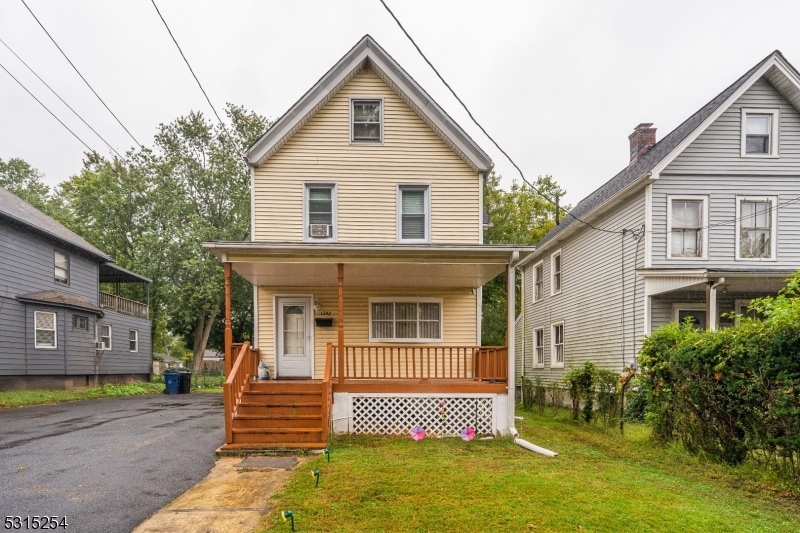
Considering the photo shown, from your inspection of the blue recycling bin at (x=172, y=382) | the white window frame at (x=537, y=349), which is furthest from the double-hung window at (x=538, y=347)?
the blue recycling bin at (x=172, y=382)

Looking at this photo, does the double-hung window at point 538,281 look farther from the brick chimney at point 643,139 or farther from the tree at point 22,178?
the tree at point 22,178

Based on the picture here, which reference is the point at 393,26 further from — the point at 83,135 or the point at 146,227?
the point at 146,227

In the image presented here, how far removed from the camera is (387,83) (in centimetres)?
1209

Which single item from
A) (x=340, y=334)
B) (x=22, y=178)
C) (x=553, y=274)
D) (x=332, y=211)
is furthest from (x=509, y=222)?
(x=22, y=178)

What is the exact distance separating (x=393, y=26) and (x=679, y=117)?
5236 centimetres

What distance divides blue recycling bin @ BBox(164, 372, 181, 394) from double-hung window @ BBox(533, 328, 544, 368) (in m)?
15.0

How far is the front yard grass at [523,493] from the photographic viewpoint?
4258 millimetres

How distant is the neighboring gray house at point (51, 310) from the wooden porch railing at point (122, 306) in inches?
2.6

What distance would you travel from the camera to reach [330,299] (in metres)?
11.6

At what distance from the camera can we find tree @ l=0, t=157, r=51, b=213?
36.8 meters

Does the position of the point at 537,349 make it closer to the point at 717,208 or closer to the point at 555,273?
the point at 555,273

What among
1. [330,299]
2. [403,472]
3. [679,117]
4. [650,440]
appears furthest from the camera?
[679,117]

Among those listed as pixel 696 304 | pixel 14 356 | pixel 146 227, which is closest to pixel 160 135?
pixel 146 227

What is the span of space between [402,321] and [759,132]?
1094cm
